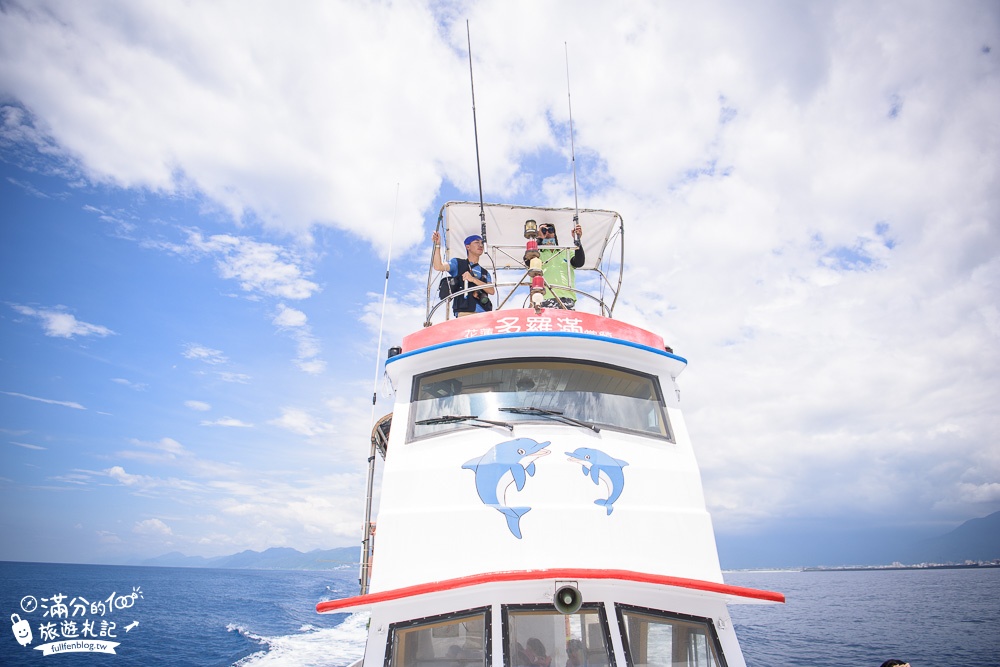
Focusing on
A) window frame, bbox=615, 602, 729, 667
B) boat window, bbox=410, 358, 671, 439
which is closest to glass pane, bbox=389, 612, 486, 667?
window frame, bbox=615, 602, 729, 667

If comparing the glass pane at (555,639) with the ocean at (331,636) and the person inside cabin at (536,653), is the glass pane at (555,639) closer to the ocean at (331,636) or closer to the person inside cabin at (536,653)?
the person inside cabin at (536,653)

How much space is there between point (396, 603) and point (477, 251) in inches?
212

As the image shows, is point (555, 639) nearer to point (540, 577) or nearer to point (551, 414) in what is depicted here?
point (540, 577)

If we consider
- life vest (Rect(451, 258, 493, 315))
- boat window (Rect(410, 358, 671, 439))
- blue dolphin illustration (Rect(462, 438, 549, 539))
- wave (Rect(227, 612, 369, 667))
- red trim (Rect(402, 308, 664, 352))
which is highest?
life vest (Rect(451, 258, 493, 315))

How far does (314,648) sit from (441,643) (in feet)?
90.7

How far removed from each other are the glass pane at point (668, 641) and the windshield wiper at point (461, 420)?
6.27 ft

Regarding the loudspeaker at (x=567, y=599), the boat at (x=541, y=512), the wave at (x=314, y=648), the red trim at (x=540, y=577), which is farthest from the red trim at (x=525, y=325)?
the wave at (x=314, y=648)

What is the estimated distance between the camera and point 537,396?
5402mm

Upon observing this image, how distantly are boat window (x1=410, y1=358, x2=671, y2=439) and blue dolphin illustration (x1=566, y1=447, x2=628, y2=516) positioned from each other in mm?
391

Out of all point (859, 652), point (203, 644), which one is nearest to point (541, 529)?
point (859, 652)

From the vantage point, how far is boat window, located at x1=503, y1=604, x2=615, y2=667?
13.2 ft

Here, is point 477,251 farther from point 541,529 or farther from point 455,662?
point 455,662

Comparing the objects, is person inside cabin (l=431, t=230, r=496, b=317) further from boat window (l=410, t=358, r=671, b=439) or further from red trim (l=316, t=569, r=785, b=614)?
red trim (l=316, t=569, r=785, b=614)

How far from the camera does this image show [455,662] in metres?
4.11
